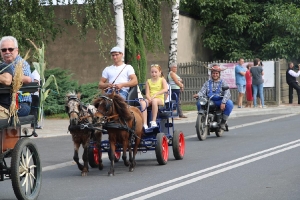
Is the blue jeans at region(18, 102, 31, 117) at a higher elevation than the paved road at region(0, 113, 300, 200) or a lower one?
higher

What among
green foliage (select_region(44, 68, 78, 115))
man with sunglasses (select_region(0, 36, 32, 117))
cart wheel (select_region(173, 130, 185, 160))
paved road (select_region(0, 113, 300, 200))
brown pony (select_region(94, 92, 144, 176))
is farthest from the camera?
green foliage (select_region(44, 68, 78, 115))

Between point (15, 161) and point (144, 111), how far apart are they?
4846 mm

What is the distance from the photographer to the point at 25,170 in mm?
9836

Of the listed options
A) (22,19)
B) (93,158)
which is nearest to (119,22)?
(22,19)

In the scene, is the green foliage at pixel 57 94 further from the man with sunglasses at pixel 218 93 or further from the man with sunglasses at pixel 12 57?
the man with sunglasses at pixel 12 57

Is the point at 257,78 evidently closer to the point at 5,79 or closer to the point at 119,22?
the point at 119,22

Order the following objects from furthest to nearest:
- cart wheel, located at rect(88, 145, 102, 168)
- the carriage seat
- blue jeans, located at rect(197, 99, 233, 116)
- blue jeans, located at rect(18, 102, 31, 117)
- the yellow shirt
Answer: blue jeans, located at rect(197, 99, 233, 116)
the yellow shirt
cart wheel, located at rect(88, 145, 102, 168)
blue jeans, located at rect(18, 102, 31, 117)
the carriage seat

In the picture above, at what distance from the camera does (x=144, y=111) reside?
46.4ft

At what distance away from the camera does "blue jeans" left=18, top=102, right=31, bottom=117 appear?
33.4ft

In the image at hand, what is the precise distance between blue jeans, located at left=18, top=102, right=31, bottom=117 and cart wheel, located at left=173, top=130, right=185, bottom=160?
15.2 feet

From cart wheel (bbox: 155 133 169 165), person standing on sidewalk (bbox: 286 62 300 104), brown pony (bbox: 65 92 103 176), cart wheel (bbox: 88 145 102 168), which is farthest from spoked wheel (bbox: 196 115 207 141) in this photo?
person standing on sidewalk (bbox: 286 62 300 104)

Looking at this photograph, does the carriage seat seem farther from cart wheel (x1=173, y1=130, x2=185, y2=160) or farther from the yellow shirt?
the yellow shirt

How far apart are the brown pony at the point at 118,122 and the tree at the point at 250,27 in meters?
26.0

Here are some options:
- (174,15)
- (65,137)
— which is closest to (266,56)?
(174,15)
